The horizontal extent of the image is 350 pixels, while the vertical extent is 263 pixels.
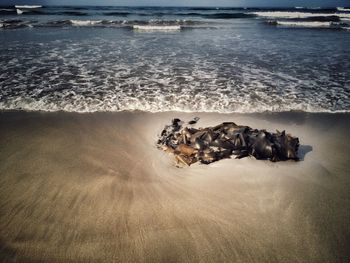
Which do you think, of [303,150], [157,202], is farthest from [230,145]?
[157,202]

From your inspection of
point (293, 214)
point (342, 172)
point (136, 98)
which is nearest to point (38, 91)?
point (136, 98)

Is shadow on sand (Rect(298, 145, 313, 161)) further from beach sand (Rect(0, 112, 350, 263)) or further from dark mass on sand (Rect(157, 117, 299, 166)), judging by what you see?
dark mass on sand (Rect(157, 117, 299, 166))

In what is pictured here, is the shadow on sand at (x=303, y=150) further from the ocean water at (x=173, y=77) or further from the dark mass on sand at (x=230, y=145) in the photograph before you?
the ocean water at (x=173, y=77)

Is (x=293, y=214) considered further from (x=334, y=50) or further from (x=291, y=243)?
(x=334, y=50)

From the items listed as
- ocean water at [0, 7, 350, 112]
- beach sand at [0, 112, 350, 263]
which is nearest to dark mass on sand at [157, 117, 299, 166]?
beach sand at [0, 112, 350, 263]

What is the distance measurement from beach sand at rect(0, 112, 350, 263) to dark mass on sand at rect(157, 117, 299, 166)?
0.49ft

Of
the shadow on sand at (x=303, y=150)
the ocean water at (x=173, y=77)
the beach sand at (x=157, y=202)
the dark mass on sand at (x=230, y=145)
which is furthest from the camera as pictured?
the ocean water at (x=173, y=77)

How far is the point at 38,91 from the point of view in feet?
23.7

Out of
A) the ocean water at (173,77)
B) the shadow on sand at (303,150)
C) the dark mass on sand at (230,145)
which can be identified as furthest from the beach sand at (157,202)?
the ocean water at (173,77)

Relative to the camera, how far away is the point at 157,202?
3.48 m

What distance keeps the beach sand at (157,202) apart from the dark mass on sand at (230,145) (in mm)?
149

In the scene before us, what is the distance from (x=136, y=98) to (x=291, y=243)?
5096 mm

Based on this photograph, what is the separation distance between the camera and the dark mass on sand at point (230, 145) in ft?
14.2

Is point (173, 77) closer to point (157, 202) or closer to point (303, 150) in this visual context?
point (303, 150)
